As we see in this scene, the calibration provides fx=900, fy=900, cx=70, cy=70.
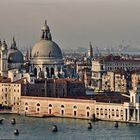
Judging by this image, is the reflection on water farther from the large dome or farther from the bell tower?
the large dome

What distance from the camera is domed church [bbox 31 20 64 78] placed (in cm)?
4506

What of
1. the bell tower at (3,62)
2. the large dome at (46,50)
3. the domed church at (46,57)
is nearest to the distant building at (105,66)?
the domed church at (46,57)

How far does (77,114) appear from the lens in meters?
33.8

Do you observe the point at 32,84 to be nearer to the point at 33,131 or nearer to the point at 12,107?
the point at 12,107

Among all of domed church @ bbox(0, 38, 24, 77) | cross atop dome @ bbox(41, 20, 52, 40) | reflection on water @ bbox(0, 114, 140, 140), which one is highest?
cross atop dome @ bbox(41, 20, 52, 40)

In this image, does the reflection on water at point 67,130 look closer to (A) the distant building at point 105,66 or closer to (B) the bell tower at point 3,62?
(B) the bell tower at point 3,62

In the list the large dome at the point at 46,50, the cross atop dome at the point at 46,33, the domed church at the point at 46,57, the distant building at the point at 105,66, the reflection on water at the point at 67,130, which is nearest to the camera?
the reflection on water at the point at 67,130

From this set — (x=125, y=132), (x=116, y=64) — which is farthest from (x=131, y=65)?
(x=125, y=132)

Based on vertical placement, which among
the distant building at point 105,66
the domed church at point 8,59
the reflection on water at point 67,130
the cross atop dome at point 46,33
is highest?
the cross atop dome at point 46,33

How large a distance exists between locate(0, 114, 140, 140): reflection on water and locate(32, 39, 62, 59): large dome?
12828 millimetres

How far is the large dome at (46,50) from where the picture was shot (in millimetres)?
45469

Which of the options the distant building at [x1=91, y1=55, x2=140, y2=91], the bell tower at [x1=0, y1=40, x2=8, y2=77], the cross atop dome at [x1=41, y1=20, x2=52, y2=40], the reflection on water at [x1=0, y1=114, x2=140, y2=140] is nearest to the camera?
the reflection on water at [x1=0, y1=114, x2=140, y2=140]

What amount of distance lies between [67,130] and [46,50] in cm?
1728

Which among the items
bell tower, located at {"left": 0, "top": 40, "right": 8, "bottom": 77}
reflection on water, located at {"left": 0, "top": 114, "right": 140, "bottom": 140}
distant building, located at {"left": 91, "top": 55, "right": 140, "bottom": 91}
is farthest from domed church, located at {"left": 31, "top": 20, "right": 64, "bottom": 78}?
reflection on water, located at {"left": 0, "top": 114, "right": 140, "bottom": 140}
